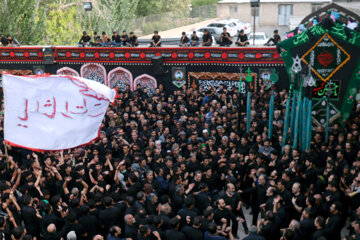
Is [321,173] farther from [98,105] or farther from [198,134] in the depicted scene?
[98,105]

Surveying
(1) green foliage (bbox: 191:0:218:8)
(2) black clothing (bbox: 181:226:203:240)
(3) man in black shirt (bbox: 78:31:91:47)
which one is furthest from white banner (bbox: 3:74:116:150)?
(1) green foliage (bbox: 191:0:218:8)

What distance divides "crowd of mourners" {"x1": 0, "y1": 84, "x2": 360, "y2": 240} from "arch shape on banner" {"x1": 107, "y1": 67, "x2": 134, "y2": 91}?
5.49 meters

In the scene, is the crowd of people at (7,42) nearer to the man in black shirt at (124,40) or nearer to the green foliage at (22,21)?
the green foliage at (22,21)

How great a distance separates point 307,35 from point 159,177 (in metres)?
5.99

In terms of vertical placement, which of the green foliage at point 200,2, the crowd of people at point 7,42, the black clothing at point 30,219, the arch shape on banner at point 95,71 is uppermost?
the green foliage at point 200,2

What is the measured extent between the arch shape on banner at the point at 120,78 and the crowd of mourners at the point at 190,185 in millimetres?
5490

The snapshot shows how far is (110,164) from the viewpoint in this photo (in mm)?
11227

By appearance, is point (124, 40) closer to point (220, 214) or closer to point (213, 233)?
point (220, 214)

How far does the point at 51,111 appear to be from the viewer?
409 inches

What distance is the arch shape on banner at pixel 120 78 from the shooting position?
766 inches

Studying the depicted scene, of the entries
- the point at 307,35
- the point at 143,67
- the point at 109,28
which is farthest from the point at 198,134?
the point at 109,28

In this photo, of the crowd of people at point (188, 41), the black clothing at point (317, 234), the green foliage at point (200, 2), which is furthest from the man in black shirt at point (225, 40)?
the green foliage at point (200, 2)

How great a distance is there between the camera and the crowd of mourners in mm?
8172

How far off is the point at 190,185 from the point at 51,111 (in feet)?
11.6
